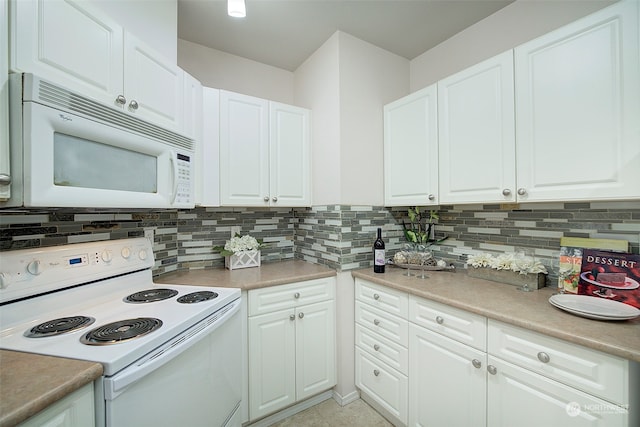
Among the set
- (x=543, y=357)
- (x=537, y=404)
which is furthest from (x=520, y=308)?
(x=537, y=404)

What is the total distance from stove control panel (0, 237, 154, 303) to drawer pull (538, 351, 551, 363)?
1.96 meters

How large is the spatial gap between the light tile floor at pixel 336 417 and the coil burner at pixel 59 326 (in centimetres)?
132

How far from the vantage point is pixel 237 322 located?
149 cm

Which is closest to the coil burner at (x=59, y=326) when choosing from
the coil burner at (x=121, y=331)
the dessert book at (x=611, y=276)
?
the coil burner at (x=121, y=331)

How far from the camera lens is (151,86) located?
138 cm

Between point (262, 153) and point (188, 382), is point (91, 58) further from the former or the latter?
point (188, 382)

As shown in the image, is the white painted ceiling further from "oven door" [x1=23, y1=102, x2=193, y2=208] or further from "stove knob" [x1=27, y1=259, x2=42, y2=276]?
"stove knob" [x1=27, y1=259, x2=42, y2=276]

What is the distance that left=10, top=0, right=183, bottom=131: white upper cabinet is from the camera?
3.00 ft

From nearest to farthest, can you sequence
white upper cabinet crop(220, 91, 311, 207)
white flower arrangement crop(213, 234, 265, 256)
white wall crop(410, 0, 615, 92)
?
1. white wall crop(410, 0, 615, 92)
2. white upper cabinet crop(220, 91, 311, 207)
3. white flower arrangement crop(213, 234, 265, 256)

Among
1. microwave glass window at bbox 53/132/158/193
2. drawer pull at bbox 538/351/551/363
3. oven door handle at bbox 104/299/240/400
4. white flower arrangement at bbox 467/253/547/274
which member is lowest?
drawer pull at bbox 538/351/551/363

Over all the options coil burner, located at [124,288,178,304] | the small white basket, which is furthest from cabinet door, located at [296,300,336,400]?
coil burner, located at [124,288,178,304]

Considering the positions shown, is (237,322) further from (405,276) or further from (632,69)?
(632,69)

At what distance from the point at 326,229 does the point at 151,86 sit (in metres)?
1.40

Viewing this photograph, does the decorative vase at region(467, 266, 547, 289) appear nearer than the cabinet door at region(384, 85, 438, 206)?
Yes
